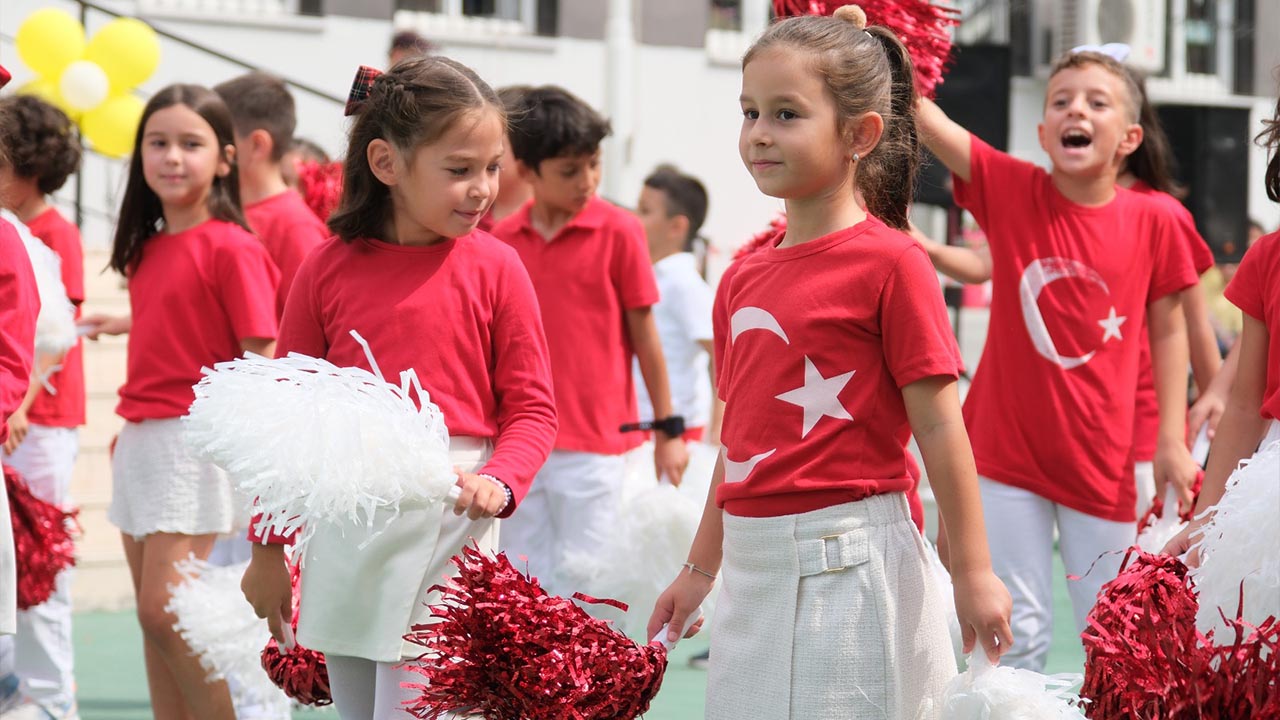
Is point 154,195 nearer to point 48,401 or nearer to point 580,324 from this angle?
point 48,401

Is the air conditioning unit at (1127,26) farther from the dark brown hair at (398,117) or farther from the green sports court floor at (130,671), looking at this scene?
the dark brown hair at (398,117)

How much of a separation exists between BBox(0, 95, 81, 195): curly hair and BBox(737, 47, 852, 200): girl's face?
10.5 ft

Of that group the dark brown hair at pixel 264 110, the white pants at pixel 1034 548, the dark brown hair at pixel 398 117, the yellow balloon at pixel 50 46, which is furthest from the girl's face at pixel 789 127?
the yellow balloon at pixel 50 46

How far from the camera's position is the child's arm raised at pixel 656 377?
4984mm

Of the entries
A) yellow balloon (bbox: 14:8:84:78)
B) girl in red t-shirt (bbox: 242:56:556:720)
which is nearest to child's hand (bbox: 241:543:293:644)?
girl in red t-shirt (bbox: 242:56:556:720)

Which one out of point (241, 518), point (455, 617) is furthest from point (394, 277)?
point (241, 518)

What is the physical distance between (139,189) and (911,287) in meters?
2.59

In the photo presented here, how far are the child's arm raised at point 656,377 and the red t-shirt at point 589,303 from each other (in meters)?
0.05

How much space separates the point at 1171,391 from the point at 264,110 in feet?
9.23

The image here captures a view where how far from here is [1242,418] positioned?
3004 millimetres

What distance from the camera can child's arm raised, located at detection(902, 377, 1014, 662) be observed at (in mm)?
2477

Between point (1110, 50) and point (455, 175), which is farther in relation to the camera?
point (1110, 50)

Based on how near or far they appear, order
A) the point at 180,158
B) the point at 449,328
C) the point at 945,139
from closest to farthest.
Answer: the point at 449,328 < the point at 945,139 < the point at 180,158

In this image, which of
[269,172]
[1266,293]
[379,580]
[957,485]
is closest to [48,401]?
[269,172]
